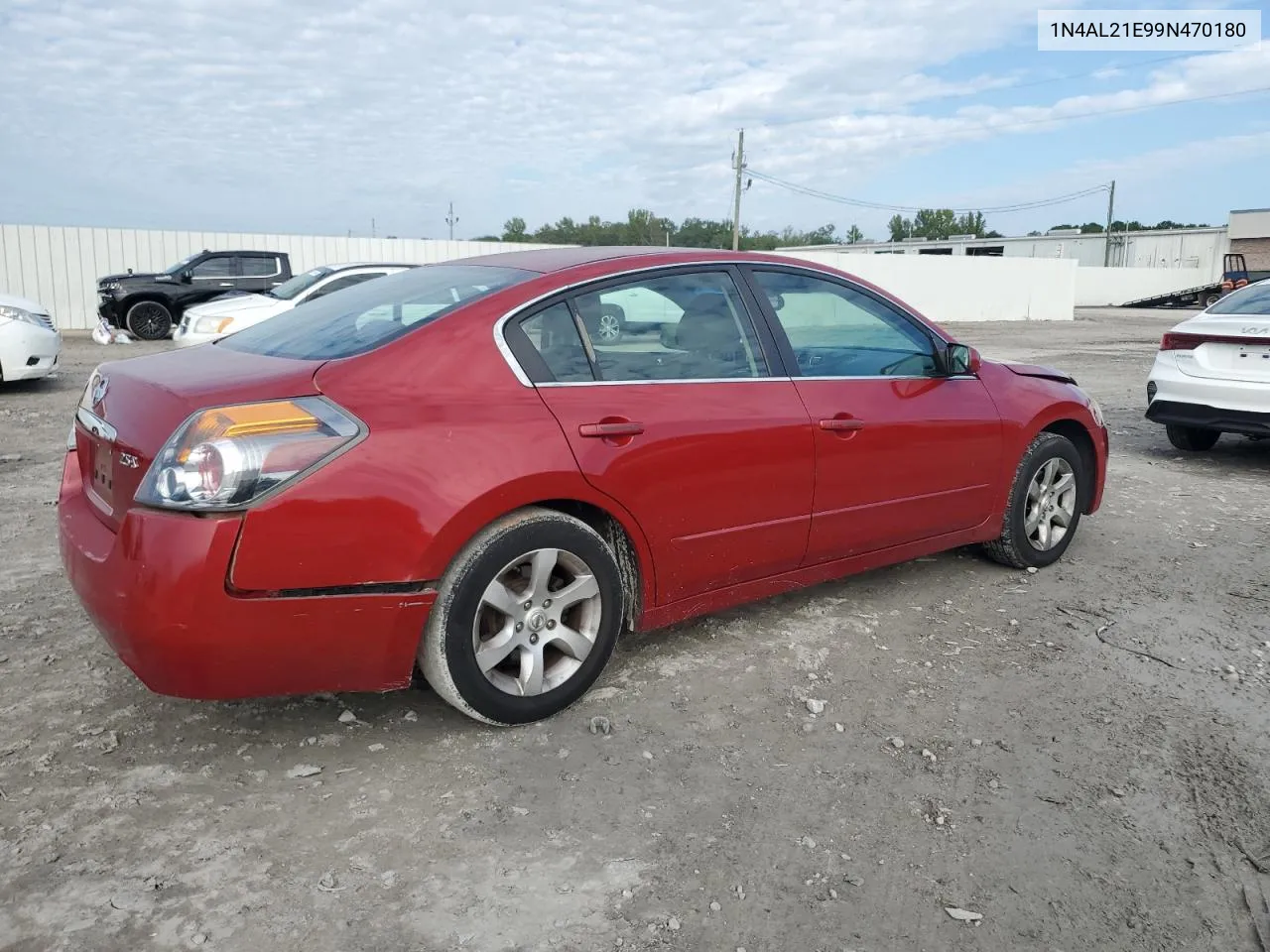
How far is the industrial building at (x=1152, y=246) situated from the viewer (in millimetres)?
57312

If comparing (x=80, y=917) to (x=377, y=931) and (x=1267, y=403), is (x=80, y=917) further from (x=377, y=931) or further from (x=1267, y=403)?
(x=1267, y=403)

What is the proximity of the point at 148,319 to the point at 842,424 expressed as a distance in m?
17.0

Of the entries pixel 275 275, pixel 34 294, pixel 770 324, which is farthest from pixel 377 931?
pixel 34 294

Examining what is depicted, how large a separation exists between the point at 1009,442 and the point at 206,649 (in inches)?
140

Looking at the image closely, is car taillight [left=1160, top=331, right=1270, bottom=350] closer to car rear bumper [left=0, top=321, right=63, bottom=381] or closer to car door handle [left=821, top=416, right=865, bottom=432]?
car door handle [left=821, top=416, right=865, bottom=432]

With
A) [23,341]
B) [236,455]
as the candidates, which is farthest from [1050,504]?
[23,341]

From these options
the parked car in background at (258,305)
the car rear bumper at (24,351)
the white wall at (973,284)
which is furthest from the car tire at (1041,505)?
the white wall at (973,284)

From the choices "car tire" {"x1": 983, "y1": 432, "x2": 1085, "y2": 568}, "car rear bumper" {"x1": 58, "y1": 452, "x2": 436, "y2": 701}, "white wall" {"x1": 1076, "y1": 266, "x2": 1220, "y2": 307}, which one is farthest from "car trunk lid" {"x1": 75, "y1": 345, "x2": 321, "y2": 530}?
"white wall" {"x1": 1076, "y1": 266, "x2": 1220, "y2": 307}

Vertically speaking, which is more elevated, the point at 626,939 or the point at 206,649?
the point at 206,649

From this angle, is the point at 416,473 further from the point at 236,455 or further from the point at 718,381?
the point at 718,381

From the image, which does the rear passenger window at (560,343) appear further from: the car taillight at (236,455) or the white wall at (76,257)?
the white wall at (76,257)

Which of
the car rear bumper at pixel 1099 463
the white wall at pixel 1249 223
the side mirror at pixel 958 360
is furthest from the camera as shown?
the white wall at pixel 1249 223

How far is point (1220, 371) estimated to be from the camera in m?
7.38

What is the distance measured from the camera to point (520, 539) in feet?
10.1
